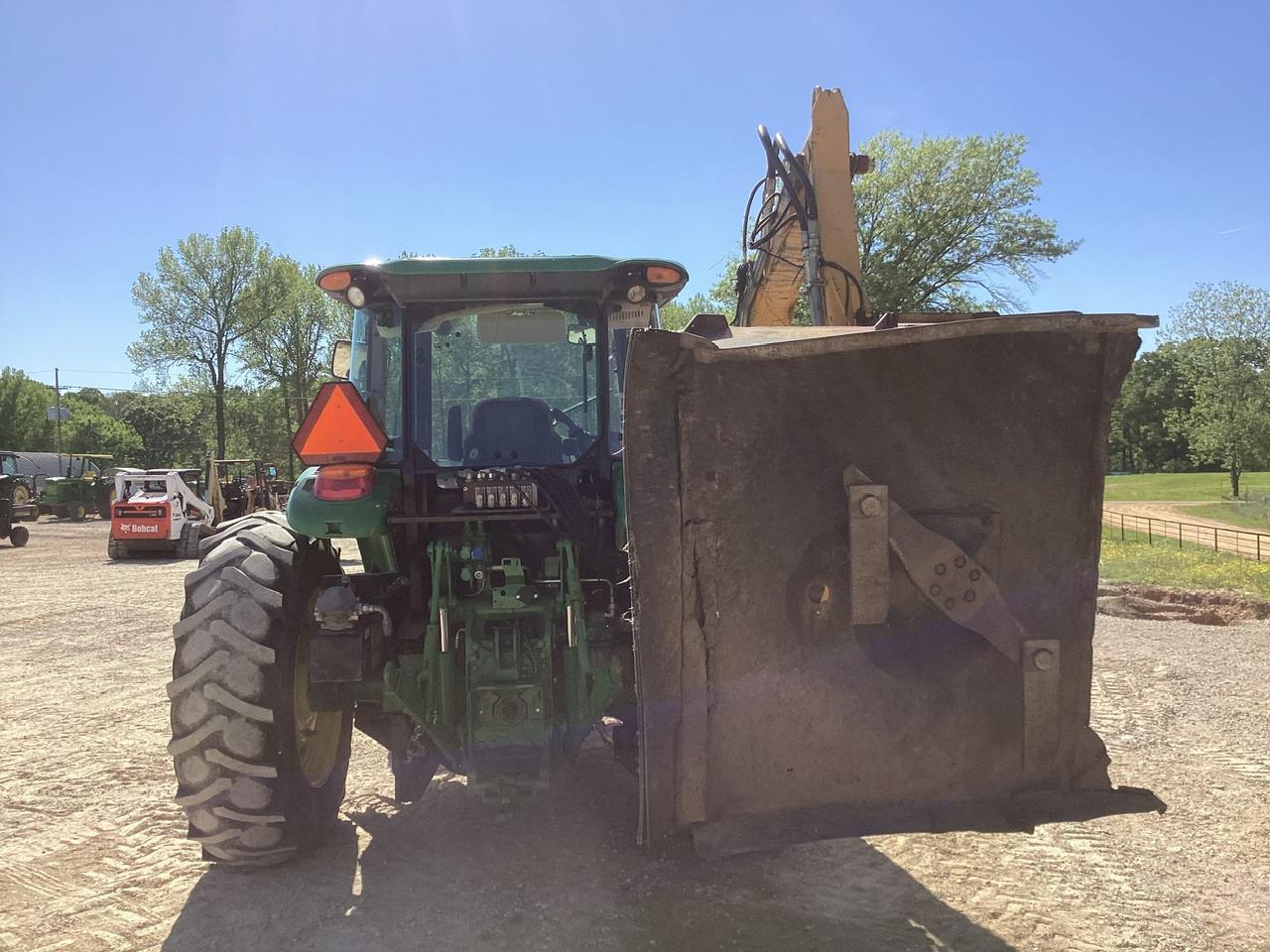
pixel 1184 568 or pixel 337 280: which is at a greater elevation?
pixel 337 280

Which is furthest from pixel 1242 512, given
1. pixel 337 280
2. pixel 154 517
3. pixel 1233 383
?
pixel 337 280

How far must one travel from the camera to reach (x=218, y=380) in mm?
42719

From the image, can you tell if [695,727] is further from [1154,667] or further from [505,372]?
[1154,667]

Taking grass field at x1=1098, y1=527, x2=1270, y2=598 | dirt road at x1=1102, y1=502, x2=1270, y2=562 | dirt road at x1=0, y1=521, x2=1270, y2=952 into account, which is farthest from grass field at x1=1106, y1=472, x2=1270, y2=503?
dirt road at x1=0, y1=521, x2=1270, y2=952

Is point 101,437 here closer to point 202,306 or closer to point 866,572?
point 202,306

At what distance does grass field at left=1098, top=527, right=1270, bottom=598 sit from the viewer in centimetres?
1223

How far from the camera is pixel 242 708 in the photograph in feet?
10.8

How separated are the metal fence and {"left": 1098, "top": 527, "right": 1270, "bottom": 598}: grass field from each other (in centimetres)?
60

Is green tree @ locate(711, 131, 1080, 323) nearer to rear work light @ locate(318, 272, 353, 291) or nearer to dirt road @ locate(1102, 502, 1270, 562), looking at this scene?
dirt road @ locate(1102, 502, 1270, 562)

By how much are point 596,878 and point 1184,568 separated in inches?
556

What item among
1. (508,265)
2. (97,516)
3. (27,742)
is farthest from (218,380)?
(508,265)

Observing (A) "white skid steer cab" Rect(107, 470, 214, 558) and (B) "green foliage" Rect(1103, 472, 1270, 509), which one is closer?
(A) "white skid steer cab" Rect(107, 470, 214, 558)

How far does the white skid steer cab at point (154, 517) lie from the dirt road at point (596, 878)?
598 inches

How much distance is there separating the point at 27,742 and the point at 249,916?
10.8ft
